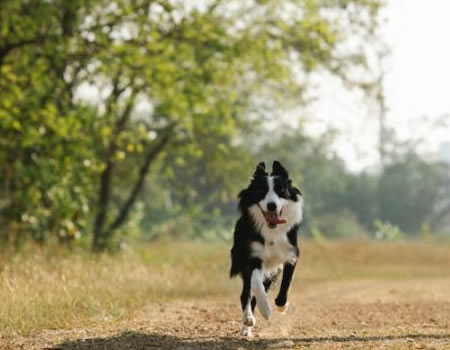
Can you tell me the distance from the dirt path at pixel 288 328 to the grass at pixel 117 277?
0.46 metres

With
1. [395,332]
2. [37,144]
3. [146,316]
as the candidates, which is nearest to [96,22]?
[37,144]

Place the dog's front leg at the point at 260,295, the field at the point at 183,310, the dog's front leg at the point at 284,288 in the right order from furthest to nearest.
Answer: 1. the dog's front leg at the point at 284,288
2. the dog's front leg at the point at 260,295
3. the field at the point at 183,310

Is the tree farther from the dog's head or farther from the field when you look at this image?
the dog's head

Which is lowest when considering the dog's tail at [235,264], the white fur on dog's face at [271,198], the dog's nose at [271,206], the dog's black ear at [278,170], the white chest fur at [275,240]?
the dog's tail at [235,264]

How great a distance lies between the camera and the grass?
30.5 feet

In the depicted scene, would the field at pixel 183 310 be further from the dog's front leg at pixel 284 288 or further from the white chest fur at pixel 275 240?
the white chest fur at pixel 275 240

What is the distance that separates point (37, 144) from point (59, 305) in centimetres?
713

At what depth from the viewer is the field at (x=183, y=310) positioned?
26.2 feet

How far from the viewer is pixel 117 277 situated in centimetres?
1260

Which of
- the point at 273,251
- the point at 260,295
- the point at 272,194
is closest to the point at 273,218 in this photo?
the point at 272,194

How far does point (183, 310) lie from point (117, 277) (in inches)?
72.1

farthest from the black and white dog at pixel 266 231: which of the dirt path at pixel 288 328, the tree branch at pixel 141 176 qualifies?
the tree branch at pixel 141 176

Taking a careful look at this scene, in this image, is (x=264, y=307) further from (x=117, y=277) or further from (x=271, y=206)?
(x=117, y=277)

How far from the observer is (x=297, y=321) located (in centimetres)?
1016
